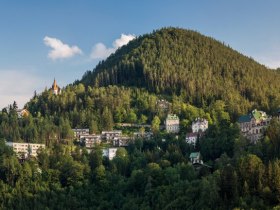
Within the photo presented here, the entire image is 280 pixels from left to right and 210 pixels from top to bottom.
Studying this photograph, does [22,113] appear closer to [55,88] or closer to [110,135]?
[55,88]

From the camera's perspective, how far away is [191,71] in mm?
158125

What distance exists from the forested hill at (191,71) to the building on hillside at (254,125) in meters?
15.9

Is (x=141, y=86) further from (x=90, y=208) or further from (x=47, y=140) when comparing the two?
(x=90, y=208)

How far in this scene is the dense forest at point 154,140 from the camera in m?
68.9

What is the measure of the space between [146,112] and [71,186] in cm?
Answer: 4512

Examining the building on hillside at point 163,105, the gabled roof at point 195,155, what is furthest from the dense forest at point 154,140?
the building on hillside at point 163,105

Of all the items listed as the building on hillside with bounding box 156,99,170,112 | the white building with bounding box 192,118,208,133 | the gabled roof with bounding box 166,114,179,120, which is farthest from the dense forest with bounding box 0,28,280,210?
the gabled roof with bounding box 166,114,179,120

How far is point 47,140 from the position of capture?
112 metres

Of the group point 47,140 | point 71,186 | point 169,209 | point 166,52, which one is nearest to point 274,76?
point 166,52

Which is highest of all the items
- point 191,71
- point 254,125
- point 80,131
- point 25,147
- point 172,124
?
point 191,71

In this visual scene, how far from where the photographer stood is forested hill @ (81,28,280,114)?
139 meters

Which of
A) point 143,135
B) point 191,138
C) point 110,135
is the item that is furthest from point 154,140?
point 110,135

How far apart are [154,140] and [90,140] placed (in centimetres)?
1646

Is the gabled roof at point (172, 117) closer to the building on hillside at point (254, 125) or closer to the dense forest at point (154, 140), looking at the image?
the dense forest at point (154, 140)
